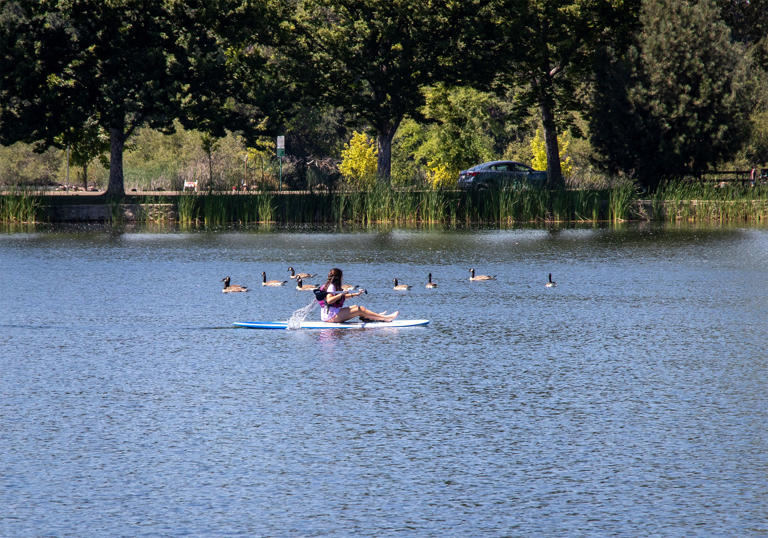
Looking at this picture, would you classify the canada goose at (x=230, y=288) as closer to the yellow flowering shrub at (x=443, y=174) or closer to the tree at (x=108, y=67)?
the tree at (x=108, y=67)

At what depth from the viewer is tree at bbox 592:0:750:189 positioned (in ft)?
164

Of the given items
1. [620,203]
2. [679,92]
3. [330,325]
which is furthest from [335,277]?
[679,92]

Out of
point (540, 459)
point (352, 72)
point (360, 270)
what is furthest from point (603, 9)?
point (540, 459)

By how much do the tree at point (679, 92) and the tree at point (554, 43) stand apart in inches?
158

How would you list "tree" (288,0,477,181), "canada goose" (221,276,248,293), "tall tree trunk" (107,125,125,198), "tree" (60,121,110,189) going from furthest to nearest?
"tree" (288,0,477,181), "tree" (60,121,110,189), "tall tree trunk" (107,125,125,198), "canada goose" (221,276,248,293)

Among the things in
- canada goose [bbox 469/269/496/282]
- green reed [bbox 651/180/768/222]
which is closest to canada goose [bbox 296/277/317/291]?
canada goose [bbox 469/269/496/282]

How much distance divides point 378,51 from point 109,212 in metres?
18.9

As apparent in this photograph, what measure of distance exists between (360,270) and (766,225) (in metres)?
23.4

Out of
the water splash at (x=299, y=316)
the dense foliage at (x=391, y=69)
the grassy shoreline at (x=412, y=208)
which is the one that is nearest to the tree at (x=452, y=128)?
the dense foliage at (x=391, y=69)

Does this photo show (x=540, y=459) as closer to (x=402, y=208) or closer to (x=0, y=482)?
(x=0, y=482)

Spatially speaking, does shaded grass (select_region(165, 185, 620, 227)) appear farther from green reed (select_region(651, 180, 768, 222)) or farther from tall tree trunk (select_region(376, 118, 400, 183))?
tall tree trunk (select_region(376, 118, 400, 183))

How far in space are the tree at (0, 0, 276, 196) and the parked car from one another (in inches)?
506

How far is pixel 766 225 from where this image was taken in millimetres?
43125

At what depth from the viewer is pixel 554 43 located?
5512cm
